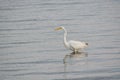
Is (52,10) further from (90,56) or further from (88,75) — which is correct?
(88,75)

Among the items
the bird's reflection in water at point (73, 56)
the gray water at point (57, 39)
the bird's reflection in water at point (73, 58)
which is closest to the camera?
the gray water at point (57, 39)

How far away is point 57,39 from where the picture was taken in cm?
2700

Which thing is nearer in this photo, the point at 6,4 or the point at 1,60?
the point at 1,60

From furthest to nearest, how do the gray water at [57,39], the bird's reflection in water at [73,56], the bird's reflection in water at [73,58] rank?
1. the bird's reflection in water at [73,56]
2. the bird's reflection in water at [73,58]
3. the gray water at [57,39]

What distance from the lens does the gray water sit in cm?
2020

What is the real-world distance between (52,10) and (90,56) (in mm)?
15278

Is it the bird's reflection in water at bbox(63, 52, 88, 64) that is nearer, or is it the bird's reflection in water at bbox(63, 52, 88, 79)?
the bird's reflection in water at bbox(63, 52, 88, 79)

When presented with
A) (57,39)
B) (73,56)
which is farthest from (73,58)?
(57,39)

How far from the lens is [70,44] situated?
23.9 metres

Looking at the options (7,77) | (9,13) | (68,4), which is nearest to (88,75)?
(7,77)

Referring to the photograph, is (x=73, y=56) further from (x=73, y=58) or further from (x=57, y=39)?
(x=57, y=39)

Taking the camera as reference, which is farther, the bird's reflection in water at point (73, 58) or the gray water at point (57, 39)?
the bird's reflection in water at point (73, 58)

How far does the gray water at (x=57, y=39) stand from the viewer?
66.3 feet

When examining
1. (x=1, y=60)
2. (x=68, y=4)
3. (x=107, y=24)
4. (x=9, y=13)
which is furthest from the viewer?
(x=68, y=4)
